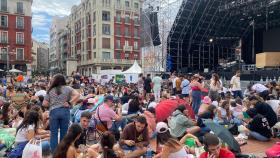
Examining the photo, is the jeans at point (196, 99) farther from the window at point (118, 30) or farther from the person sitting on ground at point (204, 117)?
the window at point (118, 30)

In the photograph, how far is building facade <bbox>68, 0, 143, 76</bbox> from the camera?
186ft

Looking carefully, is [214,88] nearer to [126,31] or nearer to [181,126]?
[181,126]

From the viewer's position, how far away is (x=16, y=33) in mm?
49781

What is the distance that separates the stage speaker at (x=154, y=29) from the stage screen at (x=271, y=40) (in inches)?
391

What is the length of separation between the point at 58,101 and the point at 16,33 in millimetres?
47152

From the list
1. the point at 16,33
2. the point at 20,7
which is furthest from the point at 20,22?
the point at 20,7

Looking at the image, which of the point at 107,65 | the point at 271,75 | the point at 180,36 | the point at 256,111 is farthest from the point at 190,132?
the point at 107,65

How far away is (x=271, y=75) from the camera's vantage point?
2102 cm

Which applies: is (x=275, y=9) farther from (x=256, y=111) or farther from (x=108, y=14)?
(x=108, y=14)

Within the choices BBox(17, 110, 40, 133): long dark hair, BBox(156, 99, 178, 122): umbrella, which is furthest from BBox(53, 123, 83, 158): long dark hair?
BBox(156, 99, 178, 122): umbrella

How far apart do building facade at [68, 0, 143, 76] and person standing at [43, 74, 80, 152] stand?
4994 centimetres

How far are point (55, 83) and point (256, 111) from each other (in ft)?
17.3

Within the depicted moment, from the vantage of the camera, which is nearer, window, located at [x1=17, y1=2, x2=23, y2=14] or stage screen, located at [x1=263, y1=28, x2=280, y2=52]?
stage screen, located at [x1=263, y1=28, x2=280, y2=52]

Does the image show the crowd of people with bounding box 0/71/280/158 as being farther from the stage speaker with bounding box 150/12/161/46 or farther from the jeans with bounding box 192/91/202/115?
the stage speaker with bounding box 150/12/161/46
